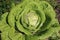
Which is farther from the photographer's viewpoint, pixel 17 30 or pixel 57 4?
pixel 57 4

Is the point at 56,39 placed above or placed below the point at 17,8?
below

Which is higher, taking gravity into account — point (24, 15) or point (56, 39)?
point (24, 15)

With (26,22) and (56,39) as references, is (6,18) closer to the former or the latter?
(26,22)

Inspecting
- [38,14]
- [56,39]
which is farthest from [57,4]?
[38,14]

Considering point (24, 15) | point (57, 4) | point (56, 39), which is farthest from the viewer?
point (57, 4)

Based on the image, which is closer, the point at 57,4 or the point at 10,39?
the point at 10,39

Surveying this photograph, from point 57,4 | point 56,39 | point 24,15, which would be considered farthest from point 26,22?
point 57,4

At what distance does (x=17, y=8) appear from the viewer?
480 millimetres

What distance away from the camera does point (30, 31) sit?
0.48m

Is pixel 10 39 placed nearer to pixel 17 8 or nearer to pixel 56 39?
pixel 17 8

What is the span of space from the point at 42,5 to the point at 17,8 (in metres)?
0.07

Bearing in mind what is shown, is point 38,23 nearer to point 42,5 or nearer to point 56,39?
point 42,5

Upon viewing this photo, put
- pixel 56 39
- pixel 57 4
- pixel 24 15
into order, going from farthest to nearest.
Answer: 1. pixel 57 4
2. pixel 56 39
3. pixel 24 15

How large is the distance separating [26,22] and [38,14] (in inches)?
1.6
